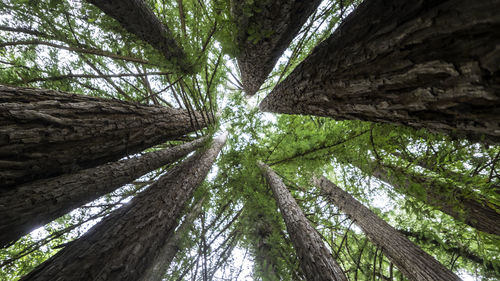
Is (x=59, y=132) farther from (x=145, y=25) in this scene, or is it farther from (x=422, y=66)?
(x=422, y=66)

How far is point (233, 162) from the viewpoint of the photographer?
13.9ft

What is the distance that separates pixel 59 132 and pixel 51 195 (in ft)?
1.92

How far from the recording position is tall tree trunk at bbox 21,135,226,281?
1.54 metres

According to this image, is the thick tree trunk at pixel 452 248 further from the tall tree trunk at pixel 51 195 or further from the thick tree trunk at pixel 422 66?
the tall tree trunk at pixel 51 195

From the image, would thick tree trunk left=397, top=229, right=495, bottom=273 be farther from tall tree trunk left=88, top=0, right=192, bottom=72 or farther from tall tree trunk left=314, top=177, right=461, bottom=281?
tall tree trunk left=88, top=0, right=192, bottom=72

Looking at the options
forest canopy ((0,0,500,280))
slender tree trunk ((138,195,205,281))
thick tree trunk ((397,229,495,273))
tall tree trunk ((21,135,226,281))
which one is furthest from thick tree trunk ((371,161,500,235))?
slender tree trunk ((138,195,205,281))

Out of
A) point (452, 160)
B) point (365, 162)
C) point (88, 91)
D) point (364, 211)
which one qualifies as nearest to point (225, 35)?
point (365, 162)

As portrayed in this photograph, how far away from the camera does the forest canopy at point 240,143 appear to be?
194cm

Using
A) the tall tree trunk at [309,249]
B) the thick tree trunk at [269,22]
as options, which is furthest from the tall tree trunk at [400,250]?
the thick tree trunk at [269,22]

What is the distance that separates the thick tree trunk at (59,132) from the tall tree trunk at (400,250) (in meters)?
4.88

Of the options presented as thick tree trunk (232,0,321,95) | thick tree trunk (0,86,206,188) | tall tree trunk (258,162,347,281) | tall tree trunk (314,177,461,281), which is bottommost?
tall tree trunk (314,177,461,281)

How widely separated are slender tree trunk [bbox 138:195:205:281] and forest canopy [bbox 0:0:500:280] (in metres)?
0.05

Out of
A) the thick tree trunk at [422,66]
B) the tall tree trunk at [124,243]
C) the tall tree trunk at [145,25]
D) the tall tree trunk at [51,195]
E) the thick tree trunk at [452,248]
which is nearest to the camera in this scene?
the thick tree trunk at [422,66]

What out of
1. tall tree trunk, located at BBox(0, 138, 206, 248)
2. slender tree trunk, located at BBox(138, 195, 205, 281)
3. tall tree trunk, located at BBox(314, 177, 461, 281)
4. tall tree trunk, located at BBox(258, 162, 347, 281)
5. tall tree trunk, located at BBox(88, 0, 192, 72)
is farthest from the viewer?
tall tree trunk, located at BBox(314, 177, 461, 281)
